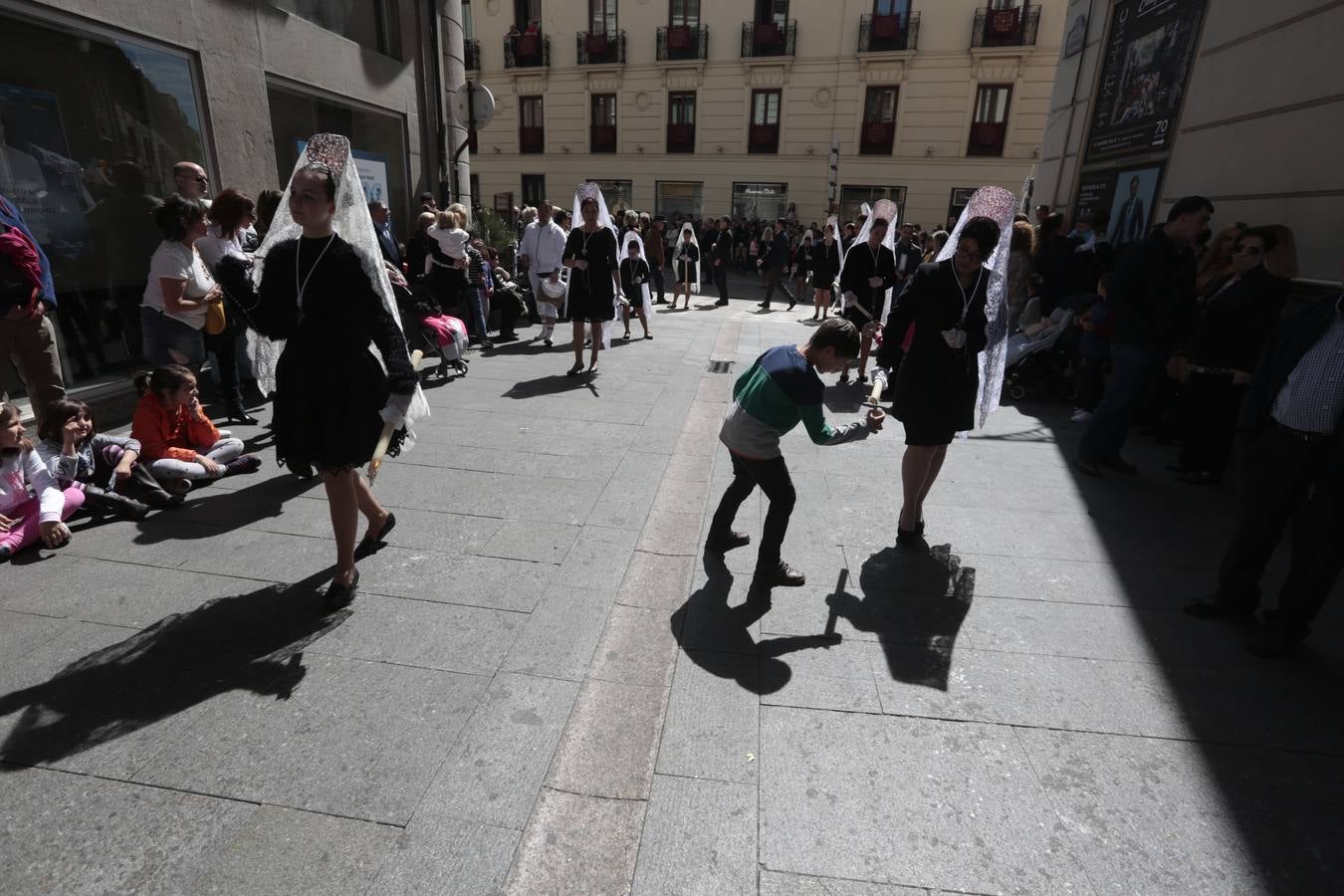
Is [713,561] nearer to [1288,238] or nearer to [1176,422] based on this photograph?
[1288,238]

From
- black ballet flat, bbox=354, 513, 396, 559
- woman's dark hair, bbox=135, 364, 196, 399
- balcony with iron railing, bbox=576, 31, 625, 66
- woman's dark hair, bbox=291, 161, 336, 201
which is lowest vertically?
black ballet flat, bbox=354, 513, 396, 559

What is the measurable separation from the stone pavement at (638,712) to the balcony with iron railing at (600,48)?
91.8ft

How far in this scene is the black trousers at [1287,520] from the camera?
10.1 ft

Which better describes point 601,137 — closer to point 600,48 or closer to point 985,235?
point 600,48

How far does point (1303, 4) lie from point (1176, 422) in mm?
3637

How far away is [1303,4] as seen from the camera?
239 inches

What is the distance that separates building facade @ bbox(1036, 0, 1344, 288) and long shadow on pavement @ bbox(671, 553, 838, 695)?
5.49 meters

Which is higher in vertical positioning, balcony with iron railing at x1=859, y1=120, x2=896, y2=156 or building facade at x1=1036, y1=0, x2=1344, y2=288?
balcony with iron railing at x1=859, y1=120, x2=896, y2=156

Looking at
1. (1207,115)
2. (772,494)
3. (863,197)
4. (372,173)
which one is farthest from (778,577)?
(863,197)

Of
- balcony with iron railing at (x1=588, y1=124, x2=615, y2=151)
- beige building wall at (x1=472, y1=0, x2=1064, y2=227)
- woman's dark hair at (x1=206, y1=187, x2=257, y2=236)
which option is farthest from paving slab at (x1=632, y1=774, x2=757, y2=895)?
balcony with iron railing at (x1=588, y1=124, x2=615, y2=151)

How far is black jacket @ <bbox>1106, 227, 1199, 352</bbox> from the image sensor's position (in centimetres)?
511

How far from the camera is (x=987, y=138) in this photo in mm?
24844

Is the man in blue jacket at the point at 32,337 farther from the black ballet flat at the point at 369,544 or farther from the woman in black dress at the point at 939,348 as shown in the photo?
the woman in black dress at the point at 939,348

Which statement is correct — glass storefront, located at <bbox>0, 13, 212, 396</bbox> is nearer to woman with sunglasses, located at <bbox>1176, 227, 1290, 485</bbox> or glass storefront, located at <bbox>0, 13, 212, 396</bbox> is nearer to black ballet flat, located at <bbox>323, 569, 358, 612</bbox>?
black ballet flat, located at <bbox>323, 569, 358, 612</bbox>
